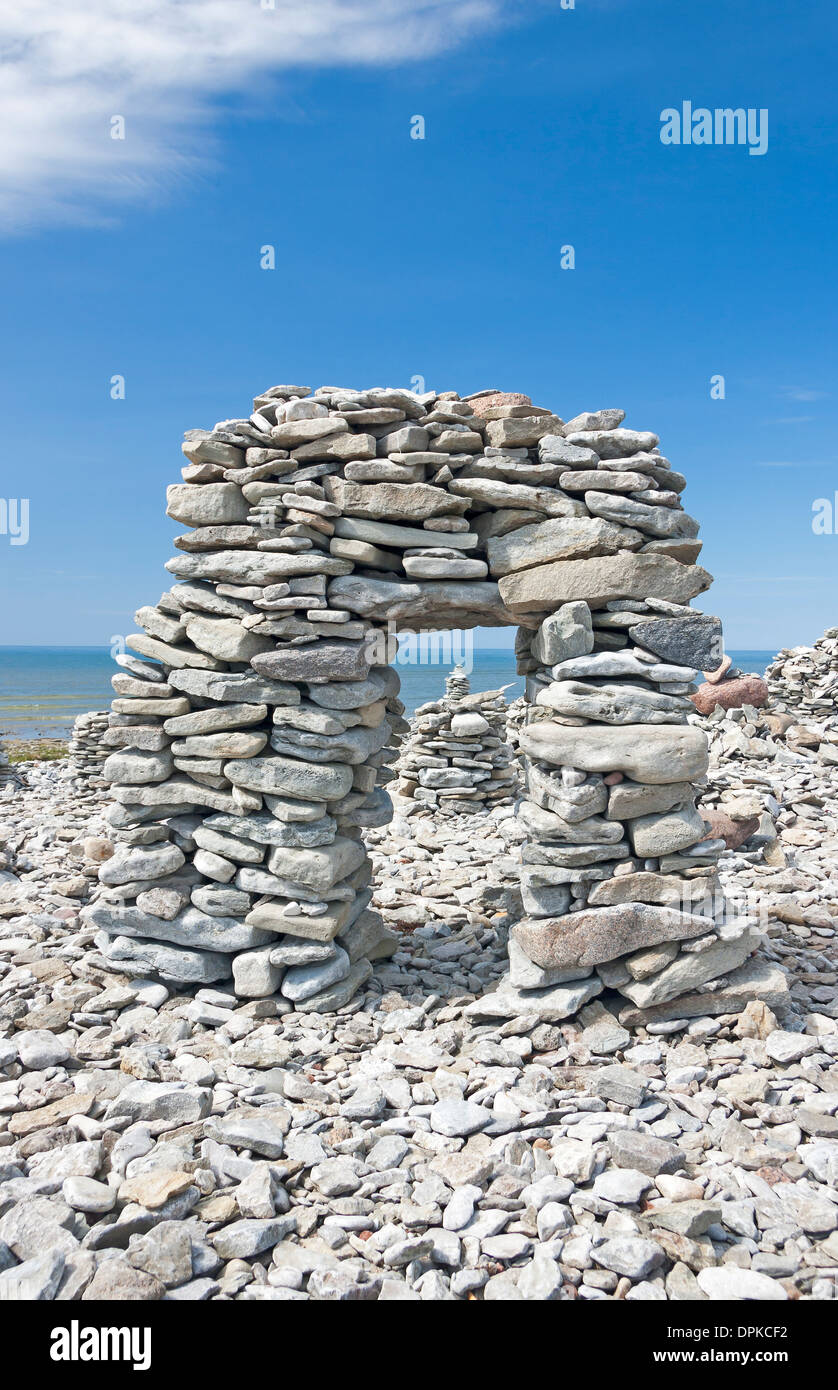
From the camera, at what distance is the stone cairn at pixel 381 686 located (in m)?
5.63

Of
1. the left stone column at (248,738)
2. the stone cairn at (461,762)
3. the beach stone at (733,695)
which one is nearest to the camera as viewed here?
the left stone column at (248,738)

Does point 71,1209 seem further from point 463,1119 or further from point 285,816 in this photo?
point 285,816

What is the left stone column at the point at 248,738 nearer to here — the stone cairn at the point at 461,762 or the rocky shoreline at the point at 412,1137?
the rocky shoreline at the point at 412,1137

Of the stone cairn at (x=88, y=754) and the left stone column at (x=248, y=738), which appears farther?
the stone cairn at (x=88, y=754)

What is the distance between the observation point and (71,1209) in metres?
3.65

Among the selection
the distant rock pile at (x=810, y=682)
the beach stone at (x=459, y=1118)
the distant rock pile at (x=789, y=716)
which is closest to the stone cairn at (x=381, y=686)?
the beach stone at (x=459, y=1118)

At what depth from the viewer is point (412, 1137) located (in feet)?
14.5

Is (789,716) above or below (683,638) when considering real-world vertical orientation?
below

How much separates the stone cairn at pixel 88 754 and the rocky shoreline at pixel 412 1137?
10.5 metres

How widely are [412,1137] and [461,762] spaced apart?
881 centimetres

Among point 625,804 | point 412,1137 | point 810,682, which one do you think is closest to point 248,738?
point 625,804

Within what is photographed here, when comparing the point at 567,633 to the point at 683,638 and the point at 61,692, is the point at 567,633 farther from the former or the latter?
the point at 61,692

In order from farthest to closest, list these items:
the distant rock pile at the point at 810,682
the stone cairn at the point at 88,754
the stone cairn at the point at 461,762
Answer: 1. the distant rock pile at the point at 810,682
2. the stone cairn at the point at 88,754
3. the stone cairn at the point at 461,762

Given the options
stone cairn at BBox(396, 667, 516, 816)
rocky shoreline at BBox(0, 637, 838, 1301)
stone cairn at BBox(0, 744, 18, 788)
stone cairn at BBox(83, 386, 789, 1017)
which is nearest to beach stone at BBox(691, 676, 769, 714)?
stone cairn at BBox(396, 667, 516, 816)
